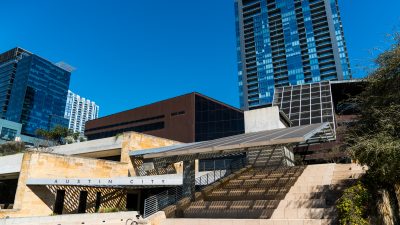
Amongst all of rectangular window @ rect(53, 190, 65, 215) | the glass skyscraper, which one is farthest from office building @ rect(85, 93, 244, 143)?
the glass skyscraper

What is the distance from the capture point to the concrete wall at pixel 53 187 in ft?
70.5

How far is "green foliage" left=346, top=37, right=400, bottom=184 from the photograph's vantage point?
9.80m

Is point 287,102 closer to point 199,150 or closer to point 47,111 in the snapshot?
point 199,150

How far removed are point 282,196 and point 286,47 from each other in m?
118

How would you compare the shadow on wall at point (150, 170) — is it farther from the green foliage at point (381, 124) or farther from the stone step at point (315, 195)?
the green foliage at point (381, 124)

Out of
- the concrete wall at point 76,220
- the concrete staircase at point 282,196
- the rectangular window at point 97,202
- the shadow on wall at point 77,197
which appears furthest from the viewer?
the rectangular window at point 97,202

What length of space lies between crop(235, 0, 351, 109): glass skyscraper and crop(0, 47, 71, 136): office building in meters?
89.5

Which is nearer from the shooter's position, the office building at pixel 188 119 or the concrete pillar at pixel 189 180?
the concrete pillar at pixel 189 180

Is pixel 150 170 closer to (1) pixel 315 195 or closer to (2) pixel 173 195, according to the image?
(2) pixel 173 195

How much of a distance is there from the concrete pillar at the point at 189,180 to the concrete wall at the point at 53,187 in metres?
11.1

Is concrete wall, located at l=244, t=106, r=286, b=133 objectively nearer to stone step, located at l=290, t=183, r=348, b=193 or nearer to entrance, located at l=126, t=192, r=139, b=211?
stone step, located at l=290, t=183, r=348, b=193

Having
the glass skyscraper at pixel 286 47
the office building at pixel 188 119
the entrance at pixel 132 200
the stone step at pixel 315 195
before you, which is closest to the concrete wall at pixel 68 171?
the entrance at pixel 132 200

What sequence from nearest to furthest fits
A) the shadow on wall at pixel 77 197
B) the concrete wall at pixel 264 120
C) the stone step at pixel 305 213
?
1. the stone step at pixel 305 213
2. the shadow on wall at pixel 77 197
3. the concrete wall at pixel 264 120

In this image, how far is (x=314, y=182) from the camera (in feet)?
52.0
